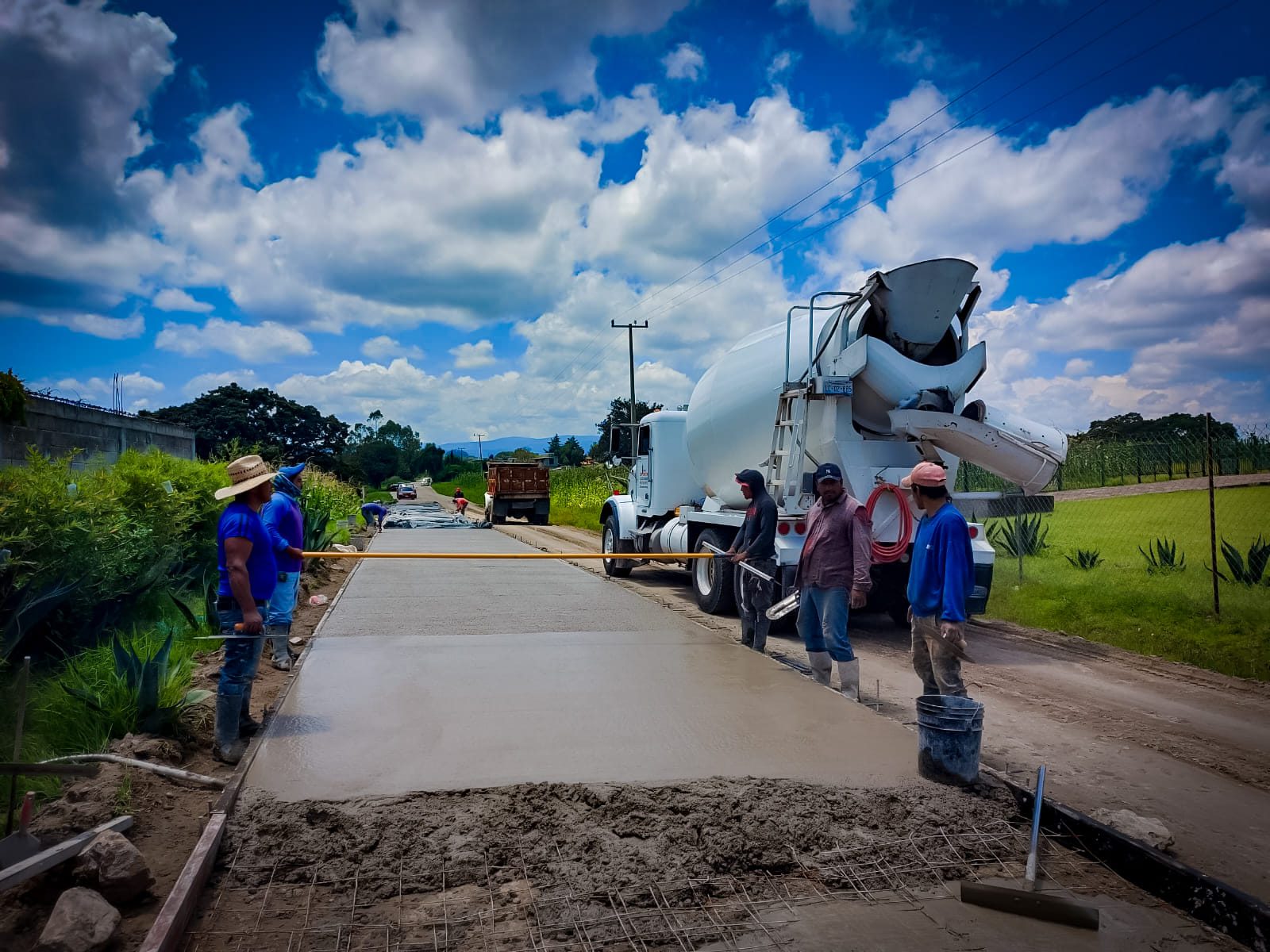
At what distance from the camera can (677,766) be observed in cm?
502

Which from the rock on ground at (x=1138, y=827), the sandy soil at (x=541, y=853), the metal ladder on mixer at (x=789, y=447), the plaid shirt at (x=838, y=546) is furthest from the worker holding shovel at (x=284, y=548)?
the rock on ground at (x=1138, y=827)

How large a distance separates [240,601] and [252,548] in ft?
1.11

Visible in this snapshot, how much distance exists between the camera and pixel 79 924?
3.09m

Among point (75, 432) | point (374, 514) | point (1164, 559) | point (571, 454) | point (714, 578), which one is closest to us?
point (714, 578)

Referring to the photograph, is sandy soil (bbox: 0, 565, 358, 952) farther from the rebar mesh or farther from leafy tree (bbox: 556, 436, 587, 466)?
leafy tree (bbox: 556, 436, 587, 466)

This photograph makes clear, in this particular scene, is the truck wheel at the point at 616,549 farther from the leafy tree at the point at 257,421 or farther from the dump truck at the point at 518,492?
the leafy tree at the point at 257,421

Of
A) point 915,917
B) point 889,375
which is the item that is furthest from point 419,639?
point 915,917

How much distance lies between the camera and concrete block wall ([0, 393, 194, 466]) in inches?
485

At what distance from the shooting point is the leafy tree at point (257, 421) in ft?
171

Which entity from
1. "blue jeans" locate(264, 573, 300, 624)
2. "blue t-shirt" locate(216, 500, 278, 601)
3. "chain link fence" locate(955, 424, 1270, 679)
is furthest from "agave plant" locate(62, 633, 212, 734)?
"chain link fence" locate(955, 424, 1270, 679)

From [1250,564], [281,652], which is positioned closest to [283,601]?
[281,652]

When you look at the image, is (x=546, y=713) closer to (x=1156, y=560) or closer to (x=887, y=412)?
(x=887, y=412)

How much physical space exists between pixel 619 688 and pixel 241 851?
3.35m

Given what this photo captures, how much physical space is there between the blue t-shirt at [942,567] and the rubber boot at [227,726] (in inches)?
163
